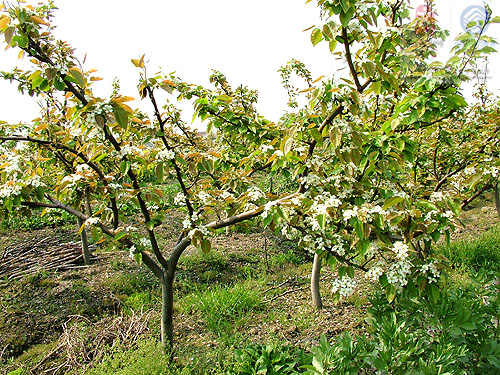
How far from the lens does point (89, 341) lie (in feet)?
9.84

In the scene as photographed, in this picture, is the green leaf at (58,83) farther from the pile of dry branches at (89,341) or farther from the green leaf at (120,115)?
the pile of dry branches at (89,341)

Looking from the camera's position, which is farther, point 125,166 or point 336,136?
point 125,166

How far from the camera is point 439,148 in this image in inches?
138

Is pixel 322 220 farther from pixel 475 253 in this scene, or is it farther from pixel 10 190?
pixel 475 253

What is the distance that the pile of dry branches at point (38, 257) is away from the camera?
4570mm

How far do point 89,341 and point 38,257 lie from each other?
2.71m

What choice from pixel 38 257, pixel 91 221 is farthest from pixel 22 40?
pixel 38 257

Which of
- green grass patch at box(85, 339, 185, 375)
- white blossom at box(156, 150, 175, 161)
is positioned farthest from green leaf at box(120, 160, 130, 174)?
green grass patch at box(85, 339, 185, 375)

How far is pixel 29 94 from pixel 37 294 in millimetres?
2389

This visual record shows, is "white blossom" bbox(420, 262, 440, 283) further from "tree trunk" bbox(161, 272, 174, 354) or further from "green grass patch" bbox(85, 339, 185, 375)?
"tree trunk" bbox(161, 272, 174, 354)

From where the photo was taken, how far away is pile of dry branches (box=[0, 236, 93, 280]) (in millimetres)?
4570

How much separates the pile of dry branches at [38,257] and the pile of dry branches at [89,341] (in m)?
1.69

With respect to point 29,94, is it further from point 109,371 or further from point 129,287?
point 109,371

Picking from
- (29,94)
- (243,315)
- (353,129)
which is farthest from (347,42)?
(29,94)
